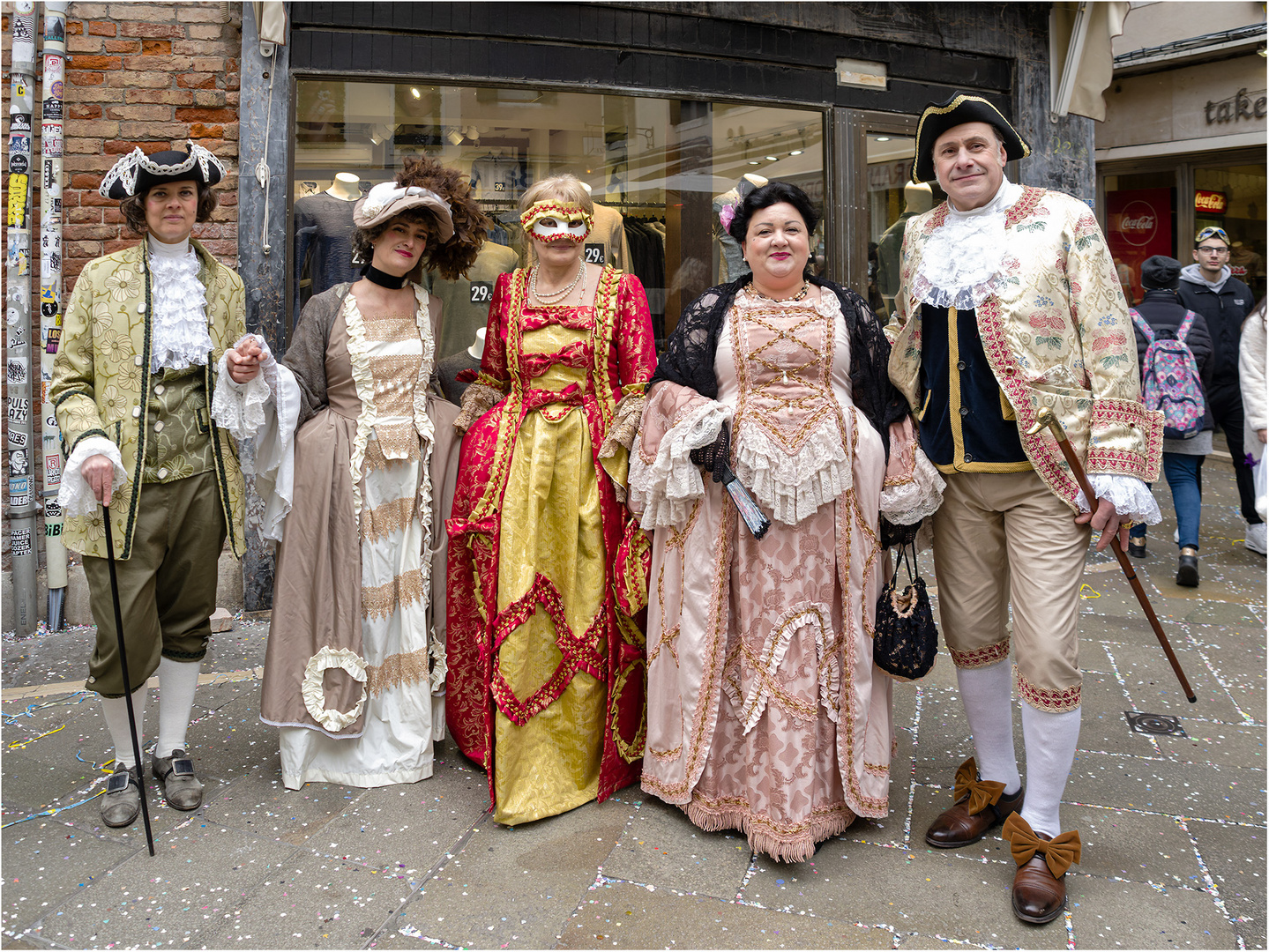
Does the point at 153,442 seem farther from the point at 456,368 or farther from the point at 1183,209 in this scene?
the point at 1183,209

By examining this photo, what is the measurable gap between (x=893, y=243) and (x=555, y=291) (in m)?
4.06

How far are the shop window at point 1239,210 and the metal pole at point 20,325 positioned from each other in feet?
35.3

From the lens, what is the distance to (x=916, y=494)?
9.33 feet

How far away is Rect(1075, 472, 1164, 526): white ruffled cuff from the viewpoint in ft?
8.43

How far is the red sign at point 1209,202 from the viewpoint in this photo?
10.6 meters

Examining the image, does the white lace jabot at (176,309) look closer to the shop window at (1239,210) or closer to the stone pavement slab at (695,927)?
the stone pavement slab at (695,927)

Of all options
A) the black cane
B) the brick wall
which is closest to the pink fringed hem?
the black cane

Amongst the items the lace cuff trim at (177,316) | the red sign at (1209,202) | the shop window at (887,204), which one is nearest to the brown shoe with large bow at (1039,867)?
the lace cuff trim at (177,316)

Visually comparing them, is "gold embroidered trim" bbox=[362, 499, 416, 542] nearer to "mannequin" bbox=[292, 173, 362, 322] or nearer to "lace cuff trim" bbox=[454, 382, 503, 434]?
"lace cuff trim" bbox=[454, 382, 503, 434]

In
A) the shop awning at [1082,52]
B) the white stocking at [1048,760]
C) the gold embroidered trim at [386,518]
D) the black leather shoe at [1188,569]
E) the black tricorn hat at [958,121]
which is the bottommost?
the white stocking at [1048,760]

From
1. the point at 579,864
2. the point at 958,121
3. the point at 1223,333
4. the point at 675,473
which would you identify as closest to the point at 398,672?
the point at 579,864

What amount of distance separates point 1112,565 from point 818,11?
4.05 metres

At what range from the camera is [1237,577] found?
5.90m

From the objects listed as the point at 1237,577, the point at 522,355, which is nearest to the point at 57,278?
the point at 522,355
